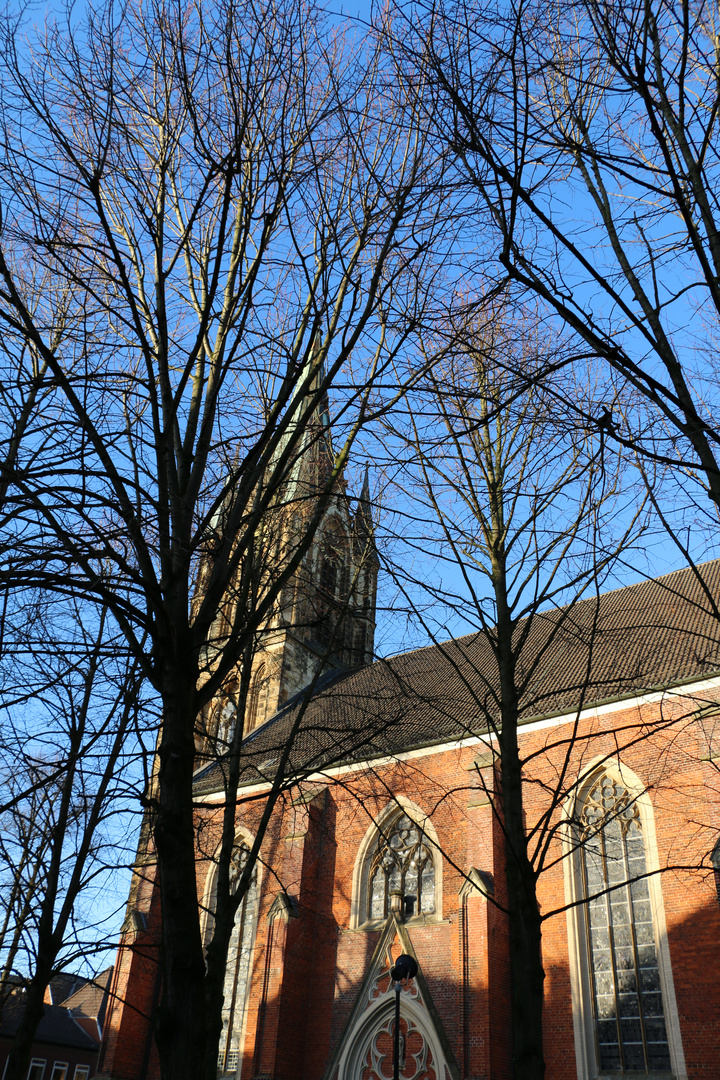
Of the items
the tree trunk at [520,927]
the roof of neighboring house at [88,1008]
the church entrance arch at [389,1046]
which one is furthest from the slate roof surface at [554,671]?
the roof of neighboring house at [88,1008]

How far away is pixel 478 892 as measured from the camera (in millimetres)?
13914

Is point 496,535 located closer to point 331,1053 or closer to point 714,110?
point 714,110

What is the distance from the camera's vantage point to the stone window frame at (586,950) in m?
12.2

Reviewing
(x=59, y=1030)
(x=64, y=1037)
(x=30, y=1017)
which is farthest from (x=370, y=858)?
(x=59, y=1030)

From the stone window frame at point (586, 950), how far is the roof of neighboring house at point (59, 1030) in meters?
30.6

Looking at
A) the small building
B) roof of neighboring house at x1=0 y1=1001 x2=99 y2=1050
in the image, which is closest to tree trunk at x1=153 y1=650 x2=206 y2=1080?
the small building

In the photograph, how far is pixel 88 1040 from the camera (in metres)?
40.1

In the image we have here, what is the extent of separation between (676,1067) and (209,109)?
44.3ft

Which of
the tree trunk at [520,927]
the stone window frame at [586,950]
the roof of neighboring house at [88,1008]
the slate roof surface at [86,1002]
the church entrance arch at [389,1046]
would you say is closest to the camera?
the tree trunk at [520,927]

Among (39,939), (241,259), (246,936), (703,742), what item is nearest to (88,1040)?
(246,936)

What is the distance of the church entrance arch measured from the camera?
46.5 feet

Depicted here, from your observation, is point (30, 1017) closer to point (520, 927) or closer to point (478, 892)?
point (478, 892)

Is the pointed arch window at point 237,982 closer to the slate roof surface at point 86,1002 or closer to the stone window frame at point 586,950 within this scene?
the stone window frame at point 586,950

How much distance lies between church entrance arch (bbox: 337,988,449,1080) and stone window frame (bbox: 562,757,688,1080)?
8.20 ft
